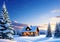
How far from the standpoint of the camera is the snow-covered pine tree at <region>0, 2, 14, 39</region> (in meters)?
24.3

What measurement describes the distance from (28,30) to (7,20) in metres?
35.4

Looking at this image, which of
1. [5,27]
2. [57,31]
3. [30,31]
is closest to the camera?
[5,27]

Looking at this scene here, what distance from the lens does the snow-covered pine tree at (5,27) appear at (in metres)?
24.3

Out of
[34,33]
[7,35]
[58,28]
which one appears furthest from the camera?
[34,33]

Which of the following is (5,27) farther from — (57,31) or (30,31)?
(30,31)

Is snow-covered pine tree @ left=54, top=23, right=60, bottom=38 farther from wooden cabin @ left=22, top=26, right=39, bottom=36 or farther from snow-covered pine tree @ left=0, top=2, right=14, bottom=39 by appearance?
snow-covered pine tree @ left=0, top=2, right=14, bottom=39

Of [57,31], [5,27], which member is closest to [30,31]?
[57,31]

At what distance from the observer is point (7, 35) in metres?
24.3

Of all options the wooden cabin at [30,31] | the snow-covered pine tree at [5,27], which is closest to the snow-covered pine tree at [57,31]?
the wooden cabin at [30,31]

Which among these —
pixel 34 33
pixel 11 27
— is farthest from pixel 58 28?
pixel 11 27

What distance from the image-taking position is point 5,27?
986 inches

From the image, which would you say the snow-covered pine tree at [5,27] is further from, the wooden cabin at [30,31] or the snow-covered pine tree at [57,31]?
the wooden cabin at [30,31]

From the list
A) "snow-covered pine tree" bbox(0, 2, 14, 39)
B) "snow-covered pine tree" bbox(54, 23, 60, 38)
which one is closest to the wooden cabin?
"snow-covered pine tree" bbox(54, 23, 60, 38)

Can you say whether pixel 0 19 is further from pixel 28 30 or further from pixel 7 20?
pixel 28 30
